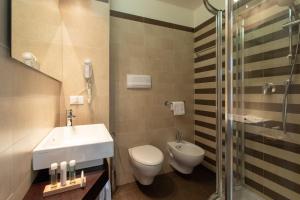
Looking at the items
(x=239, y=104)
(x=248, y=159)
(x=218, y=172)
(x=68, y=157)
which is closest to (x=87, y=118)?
(x=68, y=157)

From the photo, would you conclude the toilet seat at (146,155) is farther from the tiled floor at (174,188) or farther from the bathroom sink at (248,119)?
the bathroom sink at (248,119)

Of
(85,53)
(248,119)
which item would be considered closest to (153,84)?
(85,53)

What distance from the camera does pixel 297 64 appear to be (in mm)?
1288

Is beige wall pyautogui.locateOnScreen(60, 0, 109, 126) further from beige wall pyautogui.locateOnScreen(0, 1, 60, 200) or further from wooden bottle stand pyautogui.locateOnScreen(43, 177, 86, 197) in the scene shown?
wooden bottle stand pyautogui.locateOnScreen(43, 177, 86, 197)

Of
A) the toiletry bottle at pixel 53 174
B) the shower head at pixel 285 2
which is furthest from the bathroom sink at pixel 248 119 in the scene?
the toiletry bottle at pixel 53 174

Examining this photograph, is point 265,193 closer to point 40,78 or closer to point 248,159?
Result: point 248,159

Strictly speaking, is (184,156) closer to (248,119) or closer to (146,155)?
(146,155)

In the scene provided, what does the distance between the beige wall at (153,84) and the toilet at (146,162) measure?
191mm

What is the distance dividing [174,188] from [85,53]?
6.28ft

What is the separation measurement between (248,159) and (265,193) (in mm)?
319

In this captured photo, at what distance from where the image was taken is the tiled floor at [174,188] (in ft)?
5.96

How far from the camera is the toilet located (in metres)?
1.69

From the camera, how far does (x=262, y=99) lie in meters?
1.54

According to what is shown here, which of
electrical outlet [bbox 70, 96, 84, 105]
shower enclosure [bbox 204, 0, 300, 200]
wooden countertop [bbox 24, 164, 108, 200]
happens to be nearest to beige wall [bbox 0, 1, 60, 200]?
wooden countertop [bbox 24, 164, 108, 200]
